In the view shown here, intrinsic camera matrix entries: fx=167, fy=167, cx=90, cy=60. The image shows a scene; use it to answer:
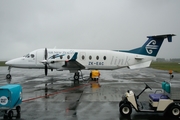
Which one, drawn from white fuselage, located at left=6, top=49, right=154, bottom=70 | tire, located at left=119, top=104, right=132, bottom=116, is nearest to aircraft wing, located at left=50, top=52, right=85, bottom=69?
white fuselage, located at left=6, top=49, right=154, bottom=70

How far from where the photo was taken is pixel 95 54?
2019 cm

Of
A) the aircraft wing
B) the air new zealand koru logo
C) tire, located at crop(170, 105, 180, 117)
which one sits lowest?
tire, located at crop(170, 105, 180, 117)

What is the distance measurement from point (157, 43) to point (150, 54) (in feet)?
4.96

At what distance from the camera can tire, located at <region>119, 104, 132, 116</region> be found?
7.22 metres

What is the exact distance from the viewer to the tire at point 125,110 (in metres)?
7.22

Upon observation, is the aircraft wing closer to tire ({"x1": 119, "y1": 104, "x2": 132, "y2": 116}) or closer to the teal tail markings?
the teal tail markings

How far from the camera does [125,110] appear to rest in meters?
7.26

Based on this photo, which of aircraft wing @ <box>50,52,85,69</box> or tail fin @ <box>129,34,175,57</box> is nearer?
aircraft wing @ <box>50,52,85,69</box>

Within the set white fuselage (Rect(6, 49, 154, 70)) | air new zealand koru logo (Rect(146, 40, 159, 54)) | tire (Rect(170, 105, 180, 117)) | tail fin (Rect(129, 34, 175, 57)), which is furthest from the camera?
white fuselage (Rect(6, 49, 154, 70))

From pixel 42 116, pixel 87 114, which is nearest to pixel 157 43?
pixel 87 114

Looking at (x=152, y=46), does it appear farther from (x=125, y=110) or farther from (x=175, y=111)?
(x=125, y=110)

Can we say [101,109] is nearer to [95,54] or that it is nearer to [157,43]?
[95,54]

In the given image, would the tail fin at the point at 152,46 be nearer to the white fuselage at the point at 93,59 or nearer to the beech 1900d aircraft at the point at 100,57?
the beech 1900d aircraft at the point at 100,57

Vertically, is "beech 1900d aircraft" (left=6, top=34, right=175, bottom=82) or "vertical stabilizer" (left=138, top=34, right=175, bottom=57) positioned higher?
"vertical stabilizer" (left=138, top=34, right=175, bottom=57)
